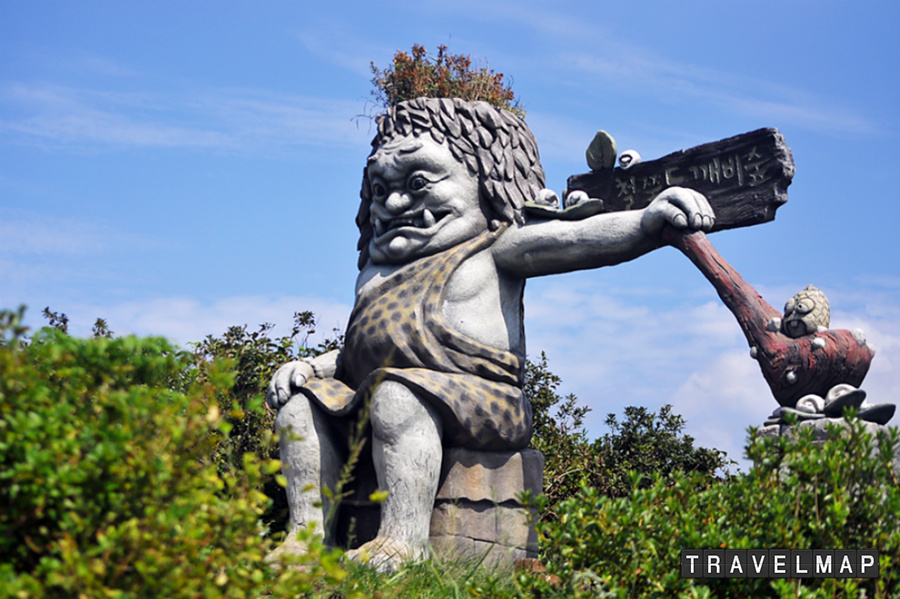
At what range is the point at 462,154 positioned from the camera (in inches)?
174

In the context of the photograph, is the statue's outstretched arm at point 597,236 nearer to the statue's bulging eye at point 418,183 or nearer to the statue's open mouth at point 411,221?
the statue's open mouth at point 411,221

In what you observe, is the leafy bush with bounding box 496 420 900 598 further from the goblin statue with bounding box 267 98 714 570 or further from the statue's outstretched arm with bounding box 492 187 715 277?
the statue's outstretched arm with bounding box 492 187 715 277

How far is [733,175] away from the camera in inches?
172

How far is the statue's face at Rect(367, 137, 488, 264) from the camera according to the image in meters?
4.37

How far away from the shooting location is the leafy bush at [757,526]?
2703 millimetres

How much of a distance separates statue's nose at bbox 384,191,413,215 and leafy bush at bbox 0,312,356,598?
2317mm

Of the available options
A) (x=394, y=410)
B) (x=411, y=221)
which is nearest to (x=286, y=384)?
(x=394, y=410)

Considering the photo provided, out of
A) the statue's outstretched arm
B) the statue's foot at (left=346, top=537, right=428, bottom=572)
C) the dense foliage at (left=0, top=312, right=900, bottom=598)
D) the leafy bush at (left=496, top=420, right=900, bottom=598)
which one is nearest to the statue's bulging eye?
the statue's outstretched arm

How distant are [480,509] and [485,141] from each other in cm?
175

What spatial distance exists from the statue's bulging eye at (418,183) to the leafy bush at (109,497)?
2340mm

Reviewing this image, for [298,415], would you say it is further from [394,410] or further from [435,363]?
[435,363]

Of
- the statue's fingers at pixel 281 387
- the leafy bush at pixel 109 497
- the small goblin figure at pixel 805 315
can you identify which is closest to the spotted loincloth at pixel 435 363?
the statue's fingers at pixel 281 387

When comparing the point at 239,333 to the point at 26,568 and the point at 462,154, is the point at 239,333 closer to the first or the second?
the point at 462,154

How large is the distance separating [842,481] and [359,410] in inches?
83.0
